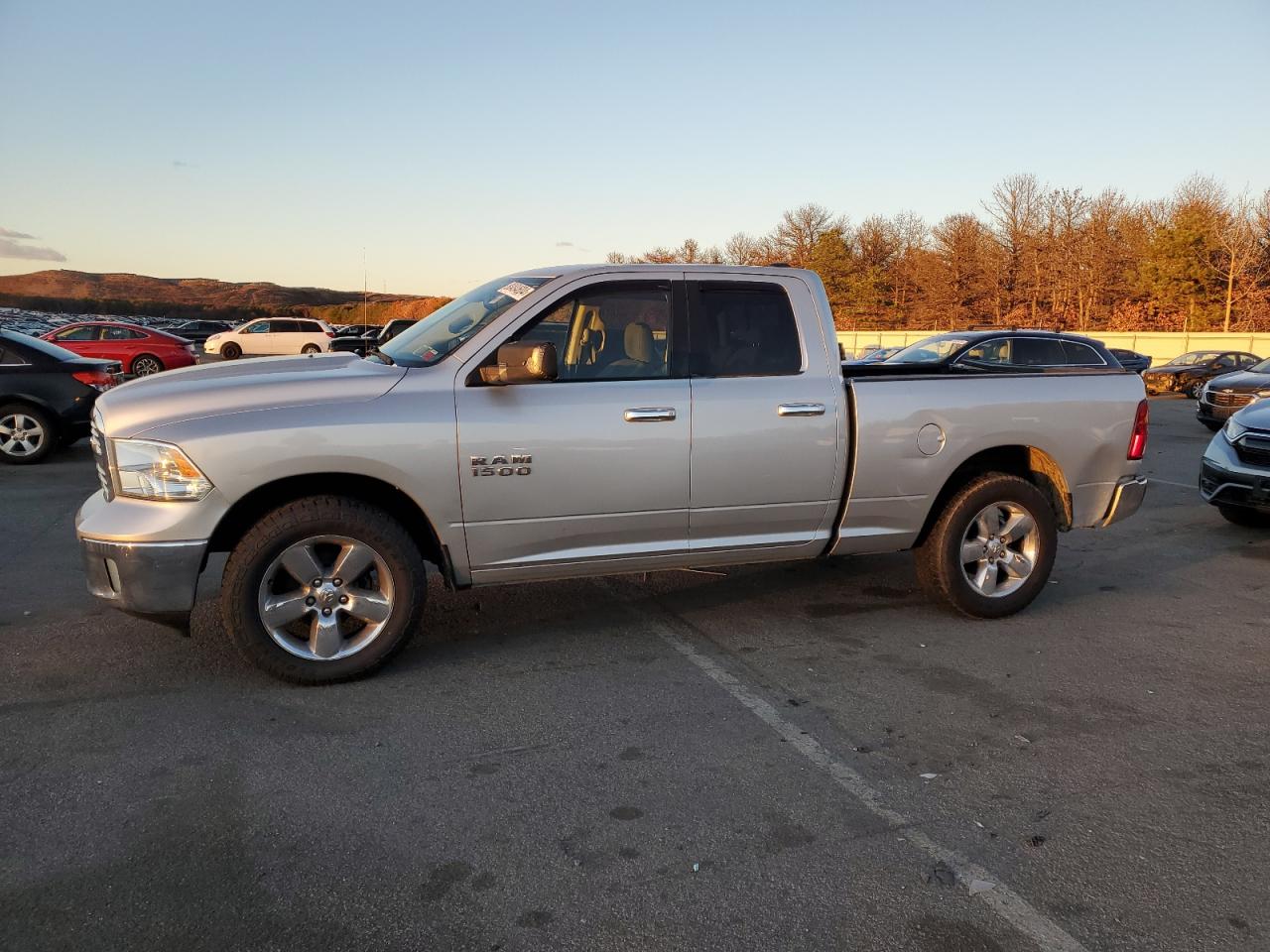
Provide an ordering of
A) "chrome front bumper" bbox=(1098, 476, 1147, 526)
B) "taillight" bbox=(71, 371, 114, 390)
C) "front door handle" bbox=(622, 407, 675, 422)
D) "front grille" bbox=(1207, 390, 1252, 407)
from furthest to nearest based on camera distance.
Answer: "front grille" bbox=(1207, 390, 1252, 407) → "taillight" bbox=(71, 371, 114, 390) → "chrome front bumper" bbox=(1098, 476, 1147, 526) → "front door handle" bbox=(622, 407, 675, 422)

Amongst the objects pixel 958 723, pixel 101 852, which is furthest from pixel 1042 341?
pixel 101 852

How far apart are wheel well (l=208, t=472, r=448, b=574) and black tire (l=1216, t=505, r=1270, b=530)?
7284mm

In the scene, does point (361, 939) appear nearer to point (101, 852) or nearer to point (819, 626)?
point (101, 852)

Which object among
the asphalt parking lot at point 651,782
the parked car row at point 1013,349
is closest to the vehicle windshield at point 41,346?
the asphalt parking lot at point 651,782

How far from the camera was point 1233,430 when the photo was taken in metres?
7.77

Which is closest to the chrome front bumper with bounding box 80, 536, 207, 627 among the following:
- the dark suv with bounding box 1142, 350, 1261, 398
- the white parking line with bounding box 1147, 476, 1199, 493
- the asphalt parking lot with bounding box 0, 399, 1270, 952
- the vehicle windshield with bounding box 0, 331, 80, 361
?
the asphalt parking lot with bounding box 0, 399, 1270, 952

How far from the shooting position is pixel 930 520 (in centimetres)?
534

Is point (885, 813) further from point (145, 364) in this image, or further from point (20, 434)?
point (145, 364)

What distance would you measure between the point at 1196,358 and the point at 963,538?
Answer: 28.1 metres

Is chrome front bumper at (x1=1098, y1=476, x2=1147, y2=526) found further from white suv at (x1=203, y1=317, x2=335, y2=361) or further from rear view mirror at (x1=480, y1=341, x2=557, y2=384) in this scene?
white suv at (x1=203, y1=317, x2=335, y2=361)

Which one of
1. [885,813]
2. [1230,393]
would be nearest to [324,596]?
[885,813]

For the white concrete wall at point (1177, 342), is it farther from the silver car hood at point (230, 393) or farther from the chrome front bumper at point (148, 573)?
the chrome front bumper at point (148, 573)

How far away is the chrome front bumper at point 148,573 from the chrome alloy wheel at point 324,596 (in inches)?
12.1

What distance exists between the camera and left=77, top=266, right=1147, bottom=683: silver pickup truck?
13.3 feet
